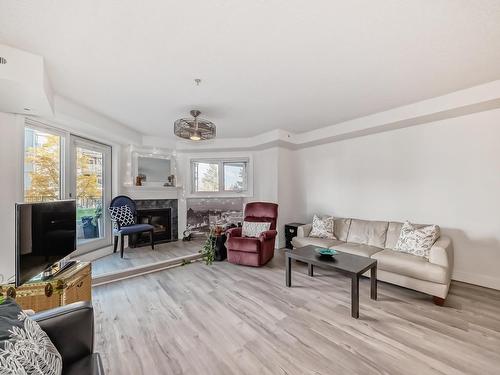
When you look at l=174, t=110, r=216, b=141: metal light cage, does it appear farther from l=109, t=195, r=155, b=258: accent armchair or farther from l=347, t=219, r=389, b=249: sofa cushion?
l=347, t=219, r=389, b=249: sofa cushion

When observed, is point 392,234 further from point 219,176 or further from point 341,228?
point 219,176

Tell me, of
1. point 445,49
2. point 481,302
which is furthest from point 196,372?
point 445,49

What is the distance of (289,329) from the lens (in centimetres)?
Result: 196

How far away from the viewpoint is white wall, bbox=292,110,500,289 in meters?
2.81

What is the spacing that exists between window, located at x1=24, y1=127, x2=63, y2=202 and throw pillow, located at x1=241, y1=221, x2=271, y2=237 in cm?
295

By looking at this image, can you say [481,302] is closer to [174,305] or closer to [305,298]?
[305,298]

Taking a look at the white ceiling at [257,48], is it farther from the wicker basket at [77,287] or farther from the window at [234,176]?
the window at [234,176]

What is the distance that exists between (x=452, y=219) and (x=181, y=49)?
4038 mm

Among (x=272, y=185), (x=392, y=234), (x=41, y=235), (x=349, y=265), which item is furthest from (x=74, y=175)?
(x=392, y=234)

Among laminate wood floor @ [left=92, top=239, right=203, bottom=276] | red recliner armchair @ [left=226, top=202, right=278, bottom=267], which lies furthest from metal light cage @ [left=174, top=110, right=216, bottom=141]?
laminate wood floor @ [left=92, top=239, right=203, bottom=276]

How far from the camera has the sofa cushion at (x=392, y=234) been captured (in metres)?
3.23

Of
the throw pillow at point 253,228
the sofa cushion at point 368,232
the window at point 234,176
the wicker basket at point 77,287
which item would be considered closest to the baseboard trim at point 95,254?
the wicker basket at point 77,287

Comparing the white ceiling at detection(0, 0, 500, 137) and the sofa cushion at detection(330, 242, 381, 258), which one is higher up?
the white ceiling at detection(0, 0, 500, 137)

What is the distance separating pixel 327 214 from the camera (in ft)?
14.8
